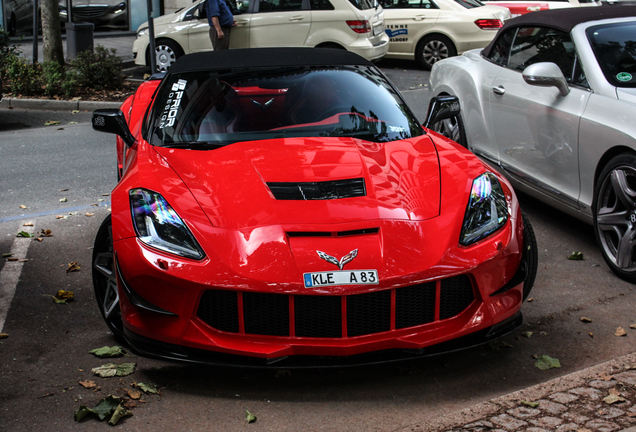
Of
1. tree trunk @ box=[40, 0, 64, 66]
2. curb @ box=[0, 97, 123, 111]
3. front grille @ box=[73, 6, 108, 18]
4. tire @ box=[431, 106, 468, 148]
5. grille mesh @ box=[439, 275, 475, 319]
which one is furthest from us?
front grille @ box=[73, 6, 108, 18]

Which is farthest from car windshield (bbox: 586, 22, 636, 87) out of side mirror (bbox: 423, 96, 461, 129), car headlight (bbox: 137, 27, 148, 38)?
car headlight (bbox: 137, 27, 148, 38)

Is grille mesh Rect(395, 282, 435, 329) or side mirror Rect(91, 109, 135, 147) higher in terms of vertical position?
side mirror Rect(91, 109, 135, 147)

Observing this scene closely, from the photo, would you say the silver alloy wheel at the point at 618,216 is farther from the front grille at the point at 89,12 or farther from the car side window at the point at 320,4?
the front grille at the point at 89,12

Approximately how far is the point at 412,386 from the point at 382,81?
2270mm

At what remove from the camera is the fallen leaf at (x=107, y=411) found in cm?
321

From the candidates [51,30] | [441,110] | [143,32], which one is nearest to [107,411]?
[441,110]

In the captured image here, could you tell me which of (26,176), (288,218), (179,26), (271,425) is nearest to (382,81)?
(288,218)

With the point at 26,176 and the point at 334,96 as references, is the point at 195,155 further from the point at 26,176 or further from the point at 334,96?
the point at 26,176

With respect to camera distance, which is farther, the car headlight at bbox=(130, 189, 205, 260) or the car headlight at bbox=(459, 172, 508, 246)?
the car headlight at bbox=(459, 172, 508, 246)

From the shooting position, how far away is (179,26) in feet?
45.0

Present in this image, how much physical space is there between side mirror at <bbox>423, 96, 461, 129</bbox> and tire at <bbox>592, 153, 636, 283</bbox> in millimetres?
1058

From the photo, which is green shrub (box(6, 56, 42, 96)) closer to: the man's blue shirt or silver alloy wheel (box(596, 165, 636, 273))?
the man's blue shirt

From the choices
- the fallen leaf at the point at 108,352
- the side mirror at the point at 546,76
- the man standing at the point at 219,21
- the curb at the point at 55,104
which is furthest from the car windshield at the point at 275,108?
the man standing at the point at 219,21

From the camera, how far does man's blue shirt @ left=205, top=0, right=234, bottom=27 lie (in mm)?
12664
